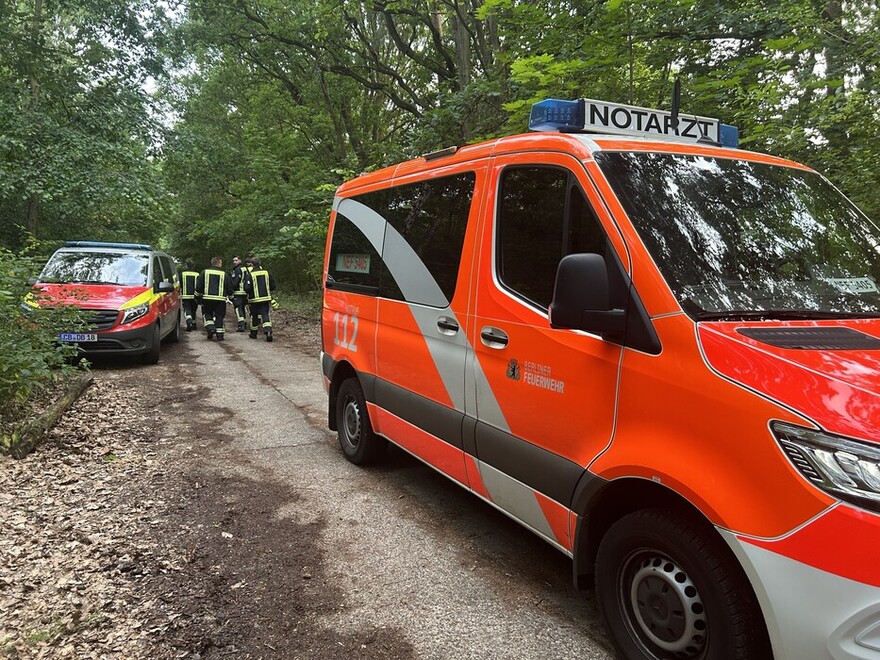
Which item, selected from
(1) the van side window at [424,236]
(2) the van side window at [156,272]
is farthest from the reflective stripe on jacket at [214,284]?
(1) the van side window at [424,236]

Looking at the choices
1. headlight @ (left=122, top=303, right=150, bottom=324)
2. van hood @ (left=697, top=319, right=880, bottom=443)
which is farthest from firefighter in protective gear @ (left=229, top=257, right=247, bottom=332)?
van hood @ (left=697, top=319, right=880, bottom=443)

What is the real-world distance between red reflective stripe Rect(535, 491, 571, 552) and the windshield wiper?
1.08m

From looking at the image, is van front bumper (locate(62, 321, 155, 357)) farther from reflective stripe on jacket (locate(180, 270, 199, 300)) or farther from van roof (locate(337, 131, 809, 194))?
van roof (locate(337, 131, 809, 194))

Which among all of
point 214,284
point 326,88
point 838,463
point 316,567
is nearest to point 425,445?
point 316,567

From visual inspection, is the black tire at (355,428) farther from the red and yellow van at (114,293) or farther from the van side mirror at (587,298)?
the red and yellow van at (114,293)

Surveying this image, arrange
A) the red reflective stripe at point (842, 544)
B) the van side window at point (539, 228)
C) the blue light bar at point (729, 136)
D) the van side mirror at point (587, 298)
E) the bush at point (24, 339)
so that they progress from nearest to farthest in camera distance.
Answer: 1. the red reflective stripe at point (842, 544)
2. the van side mirror at point (587, 298)
3. the van side window at point (539, 228)
4. the blue light bar at point (729, 136)
5. the bush at point (24, 339)

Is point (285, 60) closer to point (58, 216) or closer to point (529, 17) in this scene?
point (58, 216)

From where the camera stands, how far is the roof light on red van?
308cm

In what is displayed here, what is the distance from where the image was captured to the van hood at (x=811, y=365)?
5.76ft

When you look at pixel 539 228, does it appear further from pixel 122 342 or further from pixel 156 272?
pixel 156 272

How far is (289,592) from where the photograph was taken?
124 inches

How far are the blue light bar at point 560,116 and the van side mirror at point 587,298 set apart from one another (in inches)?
41.6

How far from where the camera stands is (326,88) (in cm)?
1873

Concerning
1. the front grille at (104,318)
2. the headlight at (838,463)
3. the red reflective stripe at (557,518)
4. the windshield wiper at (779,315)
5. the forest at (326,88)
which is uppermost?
the forest at (326,88)
